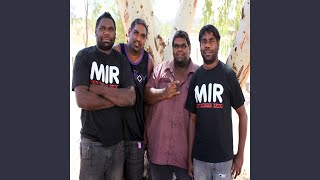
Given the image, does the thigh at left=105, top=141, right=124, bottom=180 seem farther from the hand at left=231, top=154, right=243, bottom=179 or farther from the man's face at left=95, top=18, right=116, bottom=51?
the hand at left=231, top=154, right=243, bottom=179

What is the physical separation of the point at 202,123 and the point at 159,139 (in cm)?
48

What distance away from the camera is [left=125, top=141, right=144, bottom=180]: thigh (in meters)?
3.51

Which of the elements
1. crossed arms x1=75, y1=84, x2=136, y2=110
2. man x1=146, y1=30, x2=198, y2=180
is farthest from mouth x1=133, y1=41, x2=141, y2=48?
crossed arms x1=75, y1=84, x2=136, y2=110

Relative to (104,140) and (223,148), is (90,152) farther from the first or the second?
(223,148)

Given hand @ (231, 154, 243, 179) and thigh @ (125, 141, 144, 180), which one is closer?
hand @ (231, 154, 243, 179)

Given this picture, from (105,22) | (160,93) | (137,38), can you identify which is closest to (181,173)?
(160,93)

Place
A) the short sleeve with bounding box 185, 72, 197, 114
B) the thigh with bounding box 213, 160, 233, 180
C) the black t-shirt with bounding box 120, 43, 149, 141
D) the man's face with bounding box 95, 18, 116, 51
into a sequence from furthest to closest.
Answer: the black t-shirt with bounding box 120, 43, 149, 141 → the man's face with bounding box 95, 18, 116, 51 → the short sleeve with bounding box 185, 72, 197, 114 → the thigh with bounding box 213, 160, 233, 180

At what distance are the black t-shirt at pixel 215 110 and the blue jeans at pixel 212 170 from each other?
0.04 meters

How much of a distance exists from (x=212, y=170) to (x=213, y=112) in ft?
1.71

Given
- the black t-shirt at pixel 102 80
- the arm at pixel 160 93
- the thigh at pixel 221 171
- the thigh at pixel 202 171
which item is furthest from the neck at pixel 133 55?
the thigh at pixel 221 171

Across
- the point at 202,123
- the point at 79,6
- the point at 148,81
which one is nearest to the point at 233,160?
the point at 202,123

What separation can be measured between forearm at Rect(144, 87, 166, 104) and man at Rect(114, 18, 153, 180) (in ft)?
0.21

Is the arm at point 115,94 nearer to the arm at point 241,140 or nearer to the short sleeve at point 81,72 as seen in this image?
the short sleeve at point 81,72

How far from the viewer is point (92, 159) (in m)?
3.27
